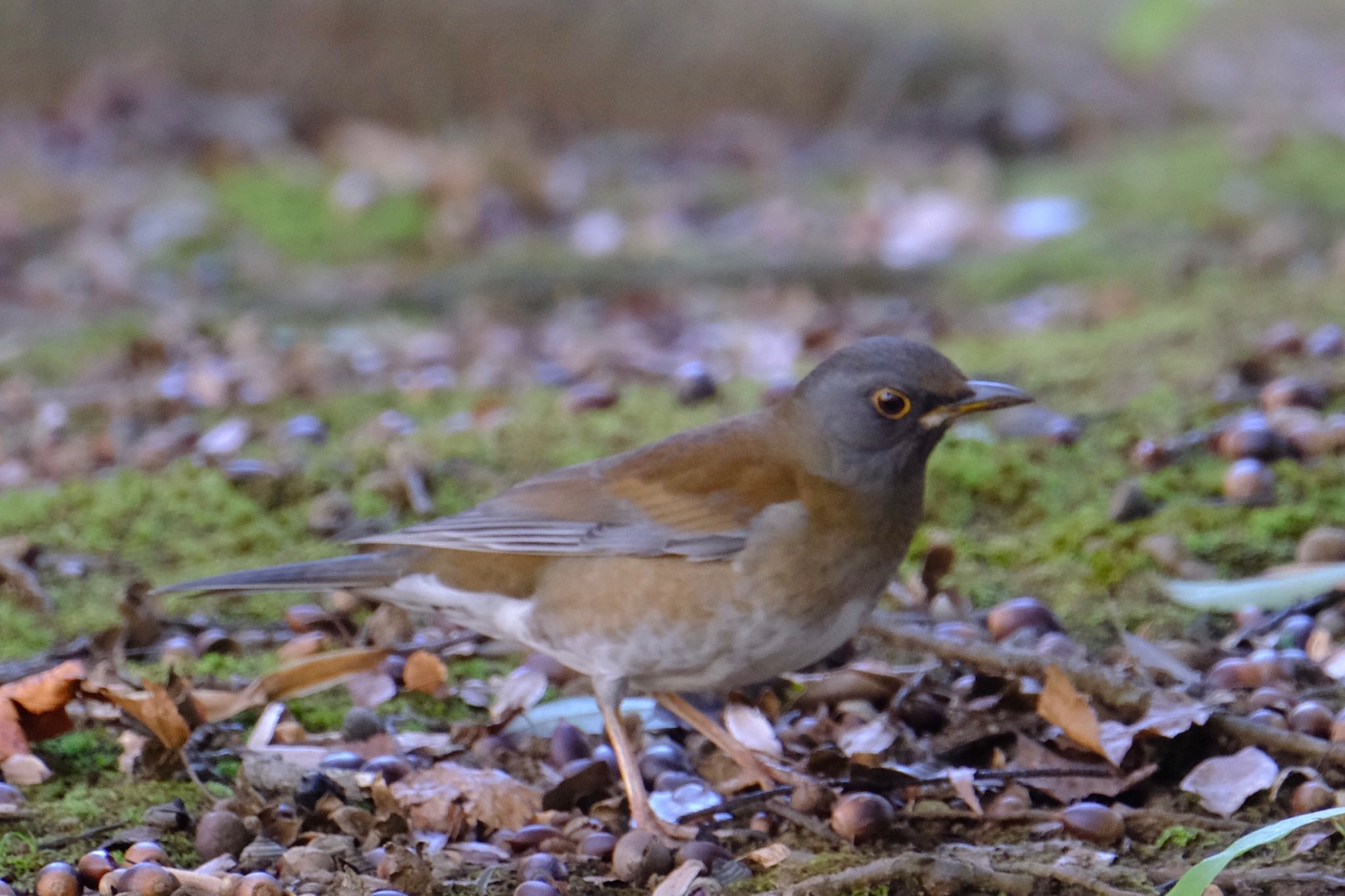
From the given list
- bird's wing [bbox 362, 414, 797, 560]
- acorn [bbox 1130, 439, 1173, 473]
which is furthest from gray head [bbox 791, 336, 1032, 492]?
acorn [bbox 1130, 439, 1173, 473]

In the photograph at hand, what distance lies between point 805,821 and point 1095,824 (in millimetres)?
616

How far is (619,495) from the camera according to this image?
380 centimetres

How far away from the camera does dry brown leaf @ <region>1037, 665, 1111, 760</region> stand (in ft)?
10.7

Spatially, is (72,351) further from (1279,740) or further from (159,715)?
(1279,740)

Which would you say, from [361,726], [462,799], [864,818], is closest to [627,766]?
[462,799]

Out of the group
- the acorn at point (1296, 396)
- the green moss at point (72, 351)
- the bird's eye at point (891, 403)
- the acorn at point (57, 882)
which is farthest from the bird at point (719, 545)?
the green moss at point (72, 351)

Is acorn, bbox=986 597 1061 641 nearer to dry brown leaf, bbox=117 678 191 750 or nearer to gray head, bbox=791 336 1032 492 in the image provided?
gray head, bbox=791 336 1032 492

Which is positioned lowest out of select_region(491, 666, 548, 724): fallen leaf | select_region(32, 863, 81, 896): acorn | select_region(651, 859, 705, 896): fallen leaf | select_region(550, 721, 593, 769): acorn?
select_region(550, 721, 593, 769): acorn

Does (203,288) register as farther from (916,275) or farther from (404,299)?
(916,275)

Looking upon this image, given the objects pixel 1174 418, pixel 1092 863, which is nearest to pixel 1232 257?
pixel 1174 418

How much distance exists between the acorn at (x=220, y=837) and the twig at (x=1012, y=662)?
5.72 feet

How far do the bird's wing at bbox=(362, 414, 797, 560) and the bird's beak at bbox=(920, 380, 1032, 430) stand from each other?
0.37 metres

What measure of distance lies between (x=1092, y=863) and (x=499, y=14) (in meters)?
11.6

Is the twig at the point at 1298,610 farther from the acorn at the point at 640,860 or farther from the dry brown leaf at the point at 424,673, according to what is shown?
the dry brown leaf at the point at 424,673
